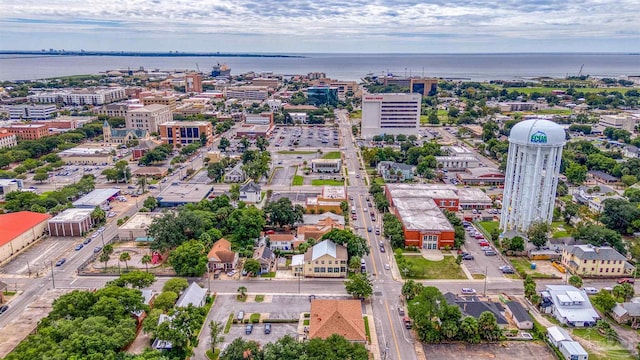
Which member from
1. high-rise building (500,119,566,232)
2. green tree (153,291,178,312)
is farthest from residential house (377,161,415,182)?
green tree (153,291,178,312)

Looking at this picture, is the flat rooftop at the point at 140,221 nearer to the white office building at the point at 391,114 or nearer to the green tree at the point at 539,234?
the green tree at the point at 539,234

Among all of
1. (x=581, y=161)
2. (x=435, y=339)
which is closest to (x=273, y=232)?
(x=435, y=339)

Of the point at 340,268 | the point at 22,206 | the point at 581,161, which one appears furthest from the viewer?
the point at 581,161

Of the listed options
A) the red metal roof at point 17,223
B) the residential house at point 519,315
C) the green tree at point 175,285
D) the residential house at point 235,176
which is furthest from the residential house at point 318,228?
the red metal roof at point 17,223

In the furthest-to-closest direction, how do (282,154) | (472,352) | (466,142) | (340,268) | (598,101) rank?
1. (598,101)
2. (466,142)
3. (282,154)
4. (340,268)
5. (472,352)

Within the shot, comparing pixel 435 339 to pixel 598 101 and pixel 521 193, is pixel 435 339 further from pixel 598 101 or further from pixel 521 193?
pixel 598 101

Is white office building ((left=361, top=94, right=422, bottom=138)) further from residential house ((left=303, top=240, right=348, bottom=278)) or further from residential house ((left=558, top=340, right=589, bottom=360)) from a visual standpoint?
residential house ((left=558, top=340, right=589, bottom=360))

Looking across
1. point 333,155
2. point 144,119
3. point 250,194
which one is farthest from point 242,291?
point 144,119
